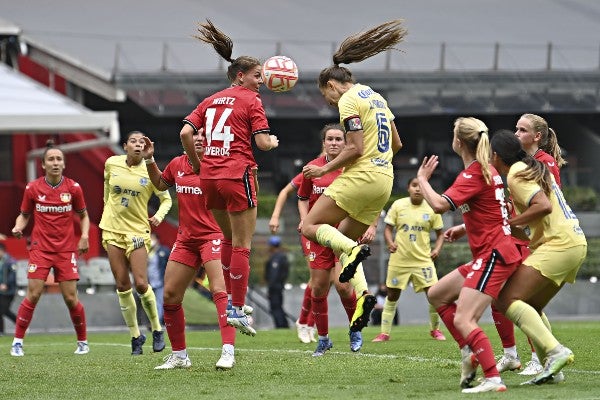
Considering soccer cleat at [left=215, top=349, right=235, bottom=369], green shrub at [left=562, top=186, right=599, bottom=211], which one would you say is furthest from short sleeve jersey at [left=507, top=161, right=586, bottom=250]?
green shrub at [left=562, top=186, right=599, bottom=211]

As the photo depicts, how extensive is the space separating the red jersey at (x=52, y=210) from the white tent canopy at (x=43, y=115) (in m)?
12.6

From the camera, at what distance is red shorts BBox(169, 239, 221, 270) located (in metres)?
10.5

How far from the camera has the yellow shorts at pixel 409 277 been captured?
1667 centimetres

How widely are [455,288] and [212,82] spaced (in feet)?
85.4

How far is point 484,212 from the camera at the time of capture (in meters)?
8.44

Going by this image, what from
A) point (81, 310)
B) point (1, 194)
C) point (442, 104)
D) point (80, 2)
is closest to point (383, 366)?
point (81, 310)

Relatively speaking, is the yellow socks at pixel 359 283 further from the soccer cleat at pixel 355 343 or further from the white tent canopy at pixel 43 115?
the white tent canopy at pixel 43 115

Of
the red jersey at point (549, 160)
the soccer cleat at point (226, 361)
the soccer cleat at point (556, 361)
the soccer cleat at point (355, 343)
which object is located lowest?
the soccer cleat at point (355, 343)

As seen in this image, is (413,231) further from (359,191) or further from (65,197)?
(359,191)

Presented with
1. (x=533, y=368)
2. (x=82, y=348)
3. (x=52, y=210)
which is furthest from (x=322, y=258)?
(x=52, y=210)

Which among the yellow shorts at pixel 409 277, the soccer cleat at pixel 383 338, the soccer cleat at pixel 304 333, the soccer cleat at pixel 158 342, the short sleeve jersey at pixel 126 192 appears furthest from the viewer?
the yellow shorts at pixel 409 277

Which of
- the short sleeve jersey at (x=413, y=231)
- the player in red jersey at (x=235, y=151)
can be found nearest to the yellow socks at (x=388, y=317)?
the short sleeve jersey at (x=413, y=231)

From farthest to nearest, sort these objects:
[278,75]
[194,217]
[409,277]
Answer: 1. [409,277]
2. [194,217]
3. [278,75]

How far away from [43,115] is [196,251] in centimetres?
1689
